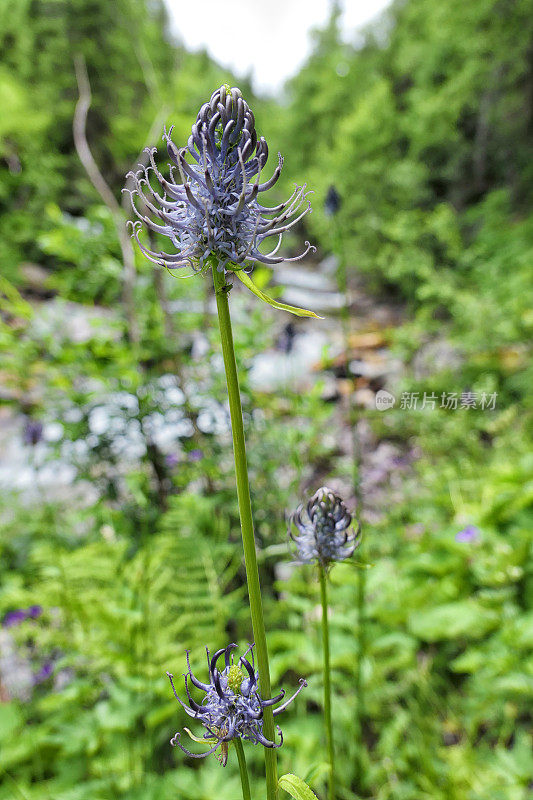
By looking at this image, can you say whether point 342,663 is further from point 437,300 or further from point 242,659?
point 437,300

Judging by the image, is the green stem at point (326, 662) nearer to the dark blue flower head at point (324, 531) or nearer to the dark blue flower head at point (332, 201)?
the dark blue flower head at point (324, 531)

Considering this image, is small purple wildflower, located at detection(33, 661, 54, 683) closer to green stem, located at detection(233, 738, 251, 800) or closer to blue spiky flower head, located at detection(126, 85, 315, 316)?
green stem, located at detection(233, 738, 251, 800)

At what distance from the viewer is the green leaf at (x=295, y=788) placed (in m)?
0.41

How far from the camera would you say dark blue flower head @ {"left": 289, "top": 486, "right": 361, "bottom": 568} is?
2.25 ft

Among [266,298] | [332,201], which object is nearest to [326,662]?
[266,298]

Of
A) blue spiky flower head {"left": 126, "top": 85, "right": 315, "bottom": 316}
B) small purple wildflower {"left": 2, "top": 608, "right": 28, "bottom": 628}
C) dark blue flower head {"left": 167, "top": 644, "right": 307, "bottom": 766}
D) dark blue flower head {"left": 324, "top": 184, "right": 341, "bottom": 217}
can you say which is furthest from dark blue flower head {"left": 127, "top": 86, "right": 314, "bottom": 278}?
small purple wildflower {"left": 2, "top": 608, "right": 28, "bottom": 628}

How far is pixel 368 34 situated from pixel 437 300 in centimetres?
1409

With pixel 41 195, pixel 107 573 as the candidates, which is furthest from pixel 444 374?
pixel 41 195

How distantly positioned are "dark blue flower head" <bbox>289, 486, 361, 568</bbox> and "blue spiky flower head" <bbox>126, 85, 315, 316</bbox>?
43 cm

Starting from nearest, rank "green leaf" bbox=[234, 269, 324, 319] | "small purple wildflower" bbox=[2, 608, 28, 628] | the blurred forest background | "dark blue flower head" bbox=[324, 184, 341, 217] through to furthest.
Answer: "green leaf" bbox=[234, 269, 324, 319]
the blurred forest background
"dark blue flower head" bbox=[324, 184, 341, 217]
"small purple wildflower" bbox=[2, 608, 28, 628]

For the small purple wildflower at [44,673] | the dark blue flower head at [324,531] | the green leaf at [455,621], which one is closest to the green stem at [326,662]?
the dark blue flower head at [324,531]

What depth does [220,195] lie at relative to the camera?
0.44 meters

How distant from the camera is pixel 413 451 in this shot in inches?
169

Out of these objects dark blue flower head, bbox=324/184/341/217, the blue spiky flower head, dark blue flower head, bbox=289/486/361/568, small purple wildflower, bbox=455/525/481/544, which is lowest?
small purple wildflower, bbox=455/525/481/544
